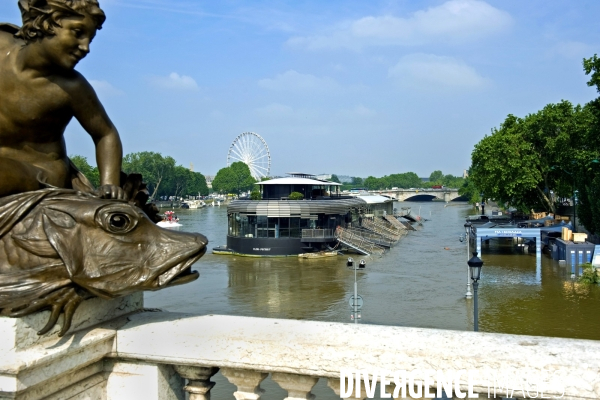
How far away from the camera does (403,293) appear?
27.0 metres

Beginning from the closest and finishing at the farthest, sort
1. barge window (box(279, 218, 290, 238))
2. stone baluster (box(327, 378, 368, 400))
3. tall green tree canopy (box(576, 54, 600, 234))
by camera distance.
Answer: stone baluster (box(327, 378, 368, 400))
tall green tree canopy (box(576, 54, 600, 234))
barge window (box(279, 218, 290, 238))

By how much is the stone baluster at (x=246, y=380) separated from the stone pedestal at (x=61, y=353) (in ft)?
2.28

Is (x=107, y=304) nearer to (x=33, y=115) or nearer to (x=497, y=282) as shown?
(x=33, y=115)

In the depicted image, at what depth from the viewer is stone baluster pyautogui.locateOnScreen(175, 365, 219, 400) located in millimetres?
3092

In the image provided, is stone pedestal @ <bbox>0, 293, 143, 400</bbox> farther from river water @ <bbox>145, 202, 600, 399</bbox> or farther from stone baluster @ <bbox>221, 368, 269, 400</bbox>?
river water @ <bbox>145, 202, 600, 399</bbox>

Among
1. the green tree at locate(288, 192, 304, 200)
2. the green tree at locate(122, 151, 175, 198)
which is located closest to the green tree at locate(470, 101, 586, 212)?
the green tree at locate(288, 192, 304, 200)

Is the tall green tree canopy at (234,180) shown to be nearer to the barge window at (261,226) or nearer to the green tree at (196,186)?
the green tree at (196,186)

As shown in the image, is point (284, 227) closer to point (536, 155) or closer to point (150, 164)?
point (536, 155)

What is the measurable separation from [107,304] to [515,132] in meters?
46.4

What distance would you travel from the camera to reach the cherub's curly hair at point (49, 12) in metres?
3.04

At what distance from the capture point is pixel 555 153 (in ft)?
141

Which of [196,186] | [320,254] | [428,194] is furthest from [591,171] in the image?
[428,194]

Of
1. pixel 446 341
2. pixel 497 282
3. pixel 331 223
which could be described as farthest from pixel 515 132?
pixel 446 341

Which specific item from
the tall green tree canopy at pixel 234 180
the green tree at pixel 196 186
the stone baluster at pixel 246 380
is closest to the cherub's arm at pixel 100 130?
the stone baluster at pixel 246 380
